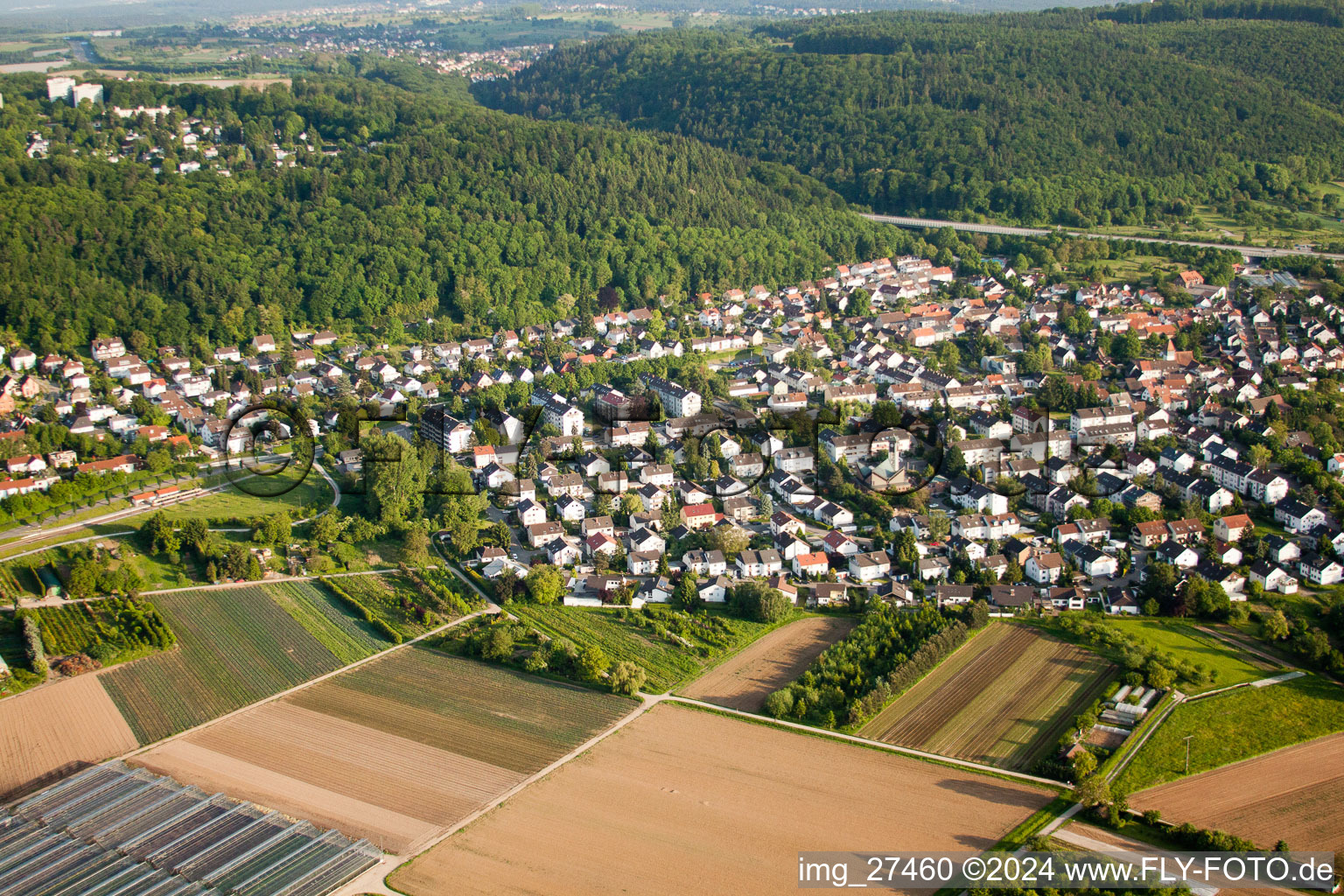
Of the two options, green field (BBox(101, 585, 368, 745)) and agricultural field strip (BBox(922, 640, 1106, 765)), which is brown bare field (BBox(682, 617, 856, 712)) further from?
green field (BBox(101, 585, 368, 745))

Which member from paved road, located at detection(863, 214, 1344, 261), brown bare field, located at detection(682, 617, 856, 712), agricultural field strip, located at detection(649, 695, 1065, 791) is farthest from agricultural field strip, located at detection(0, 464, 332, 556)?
paved road, located at detection(863, 214, 1344, 261)

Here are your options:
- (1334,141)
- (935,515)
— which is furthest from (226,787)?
(1334,141)

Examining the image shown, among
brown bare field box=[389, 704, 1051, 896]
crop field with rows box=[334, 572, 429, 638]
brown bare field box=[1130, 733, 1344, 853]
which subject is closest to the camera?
brown bare field box=[389, 704, 1051, 896]

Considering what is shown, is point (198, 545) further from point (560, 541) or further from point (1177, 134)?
point (1177, 134)

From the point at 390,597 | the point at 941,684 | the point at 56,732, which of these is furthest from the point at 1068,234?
the point at 56,732

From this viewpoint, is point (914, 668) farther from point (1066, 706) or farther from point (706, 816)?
point (706, 816)

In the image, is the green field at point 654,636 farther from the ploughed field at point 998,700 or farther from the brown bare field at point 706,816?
the ploughed field at point 998,700

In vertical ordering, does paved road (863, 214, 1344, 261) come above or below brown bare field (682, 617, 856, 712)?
above
